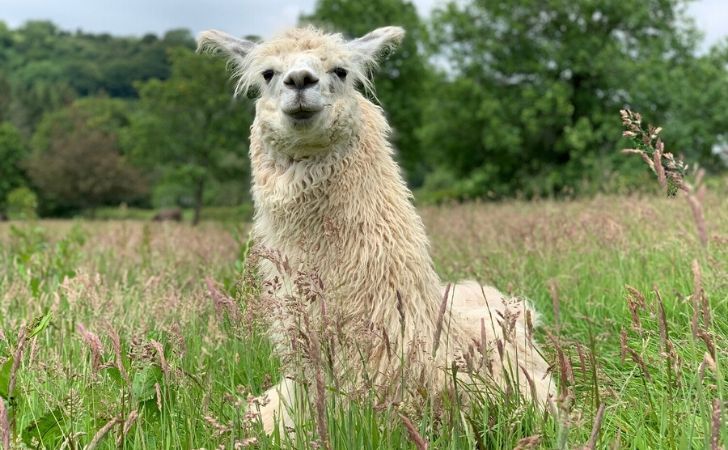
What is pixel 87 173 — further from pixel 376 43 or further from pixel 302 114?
pixel 302 114

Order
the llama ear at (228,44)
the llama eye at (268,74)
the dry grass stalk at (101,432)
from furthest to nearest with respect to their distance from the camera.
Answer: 1. the llama ear at (228,44)
2. the llama eye at (268,74)
3. the dry grass stalk at (101,432)

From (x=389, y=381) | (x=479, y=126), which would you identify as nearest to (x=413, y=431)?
(x=389, y=381)

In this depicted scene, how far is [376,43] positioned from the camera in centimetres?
383

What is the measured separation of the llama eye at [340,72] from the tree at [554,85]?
1770 centimetres

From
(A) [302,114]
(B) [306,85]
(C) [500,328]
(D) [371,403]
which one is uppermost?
(B) [306,85]

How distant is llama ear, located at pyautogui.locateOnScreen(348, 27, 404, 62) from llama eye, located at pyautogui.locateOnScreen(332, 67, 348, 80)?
38 cm

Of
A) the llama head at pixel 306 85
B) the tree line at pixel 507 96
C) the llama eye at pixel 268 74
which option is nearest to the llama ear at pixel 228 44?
the llama head at pixel 306 85

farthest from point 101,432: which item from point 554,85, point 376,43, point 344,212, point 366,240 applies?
point 554,85

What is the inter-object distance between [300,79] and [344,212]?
0.70m

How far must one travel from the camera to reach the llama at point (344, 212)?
2.60m

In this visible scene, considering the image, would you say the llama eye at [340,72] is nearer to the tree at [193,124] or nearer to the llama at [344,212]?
the llama at [344,212]

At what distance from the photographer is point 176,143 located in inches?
1147

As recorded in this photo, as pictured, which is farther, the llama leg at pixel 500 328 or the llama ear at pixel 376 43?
the llama ear at pixel 376 43

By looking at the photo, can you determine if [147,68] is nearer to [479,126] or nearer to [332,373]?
[479,126]
